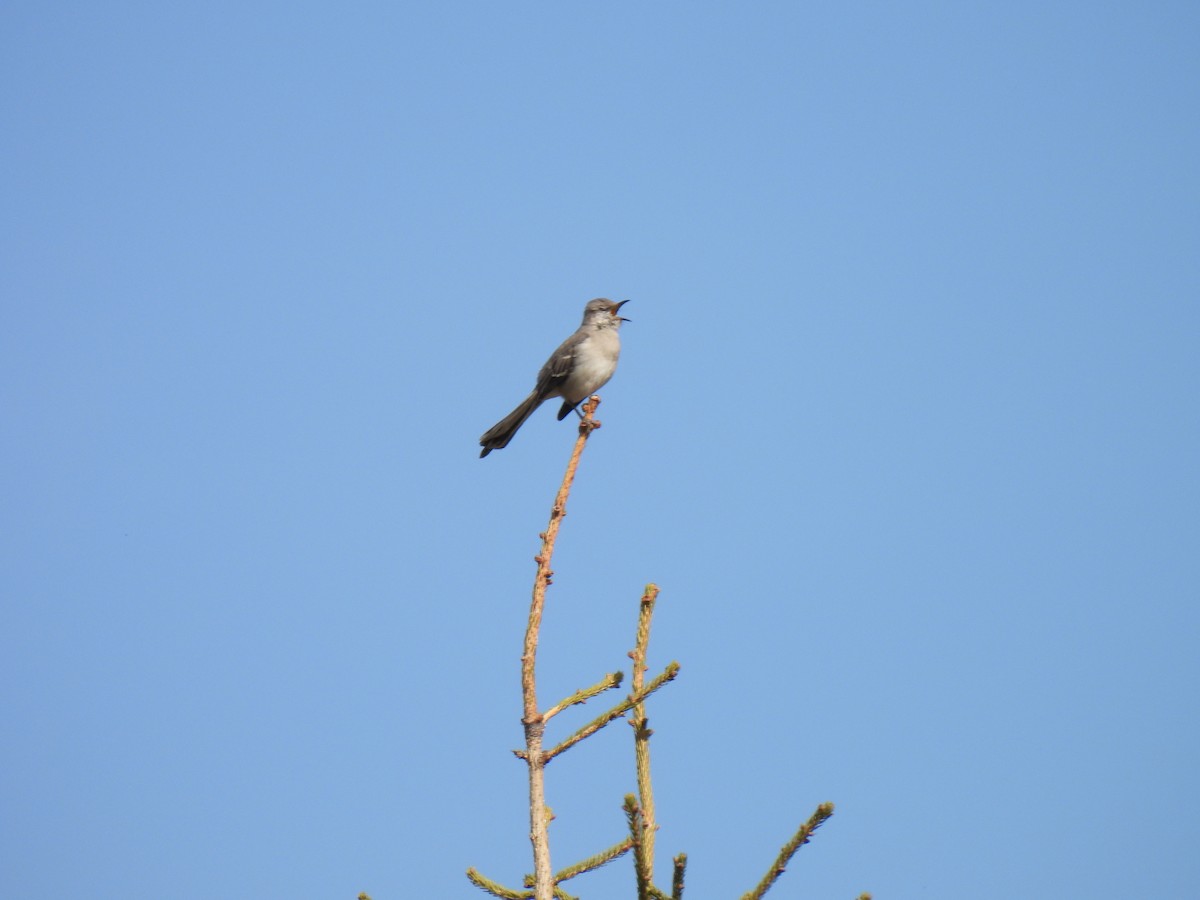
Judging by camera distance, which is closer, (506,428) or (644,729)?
(644,729)

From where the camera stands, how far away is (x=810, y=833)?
3.60 metres

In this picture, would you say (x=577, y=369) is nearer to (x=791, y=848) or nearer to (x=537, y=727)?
(x=537, y=727)

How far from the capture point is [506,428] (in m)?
10.7

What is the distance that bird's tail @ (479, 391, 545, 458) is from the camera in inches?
400

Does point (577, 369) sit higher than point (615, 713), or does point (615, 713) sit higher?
point (577, 369)

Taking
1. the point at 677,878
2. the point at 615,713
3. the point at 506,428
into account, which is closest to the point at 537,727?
the point at 615,713

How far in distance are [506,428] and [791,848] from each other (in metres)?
7.33

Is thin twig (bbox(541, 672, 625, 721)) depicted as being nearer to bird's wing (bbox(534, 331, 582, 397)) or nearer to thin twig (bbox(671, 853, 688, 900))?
thin twig (bbox(671, 853, 688, 900))

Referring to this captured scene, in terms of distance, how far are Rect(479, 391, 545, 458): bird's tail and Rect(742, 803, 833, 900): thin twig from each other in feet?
20.9

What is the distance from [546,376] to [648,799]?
312 inches

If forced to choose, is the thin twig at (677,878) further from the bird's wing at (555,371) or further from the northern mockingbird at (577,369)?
the bird's wing at (555,371)

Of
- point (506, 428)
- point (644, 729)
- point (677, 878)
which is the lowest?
point (677, 878)

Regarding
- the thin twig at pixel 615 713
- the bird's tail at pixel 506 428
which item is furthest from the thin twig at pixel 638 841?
the bird's tail at pixel 506 428

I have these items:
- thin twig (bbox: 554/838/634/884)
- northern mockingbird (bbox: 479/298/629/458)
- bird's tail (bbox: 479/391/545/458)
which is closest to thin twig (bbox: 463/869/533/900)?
thin twig (bbox: 554/838/634/884)
